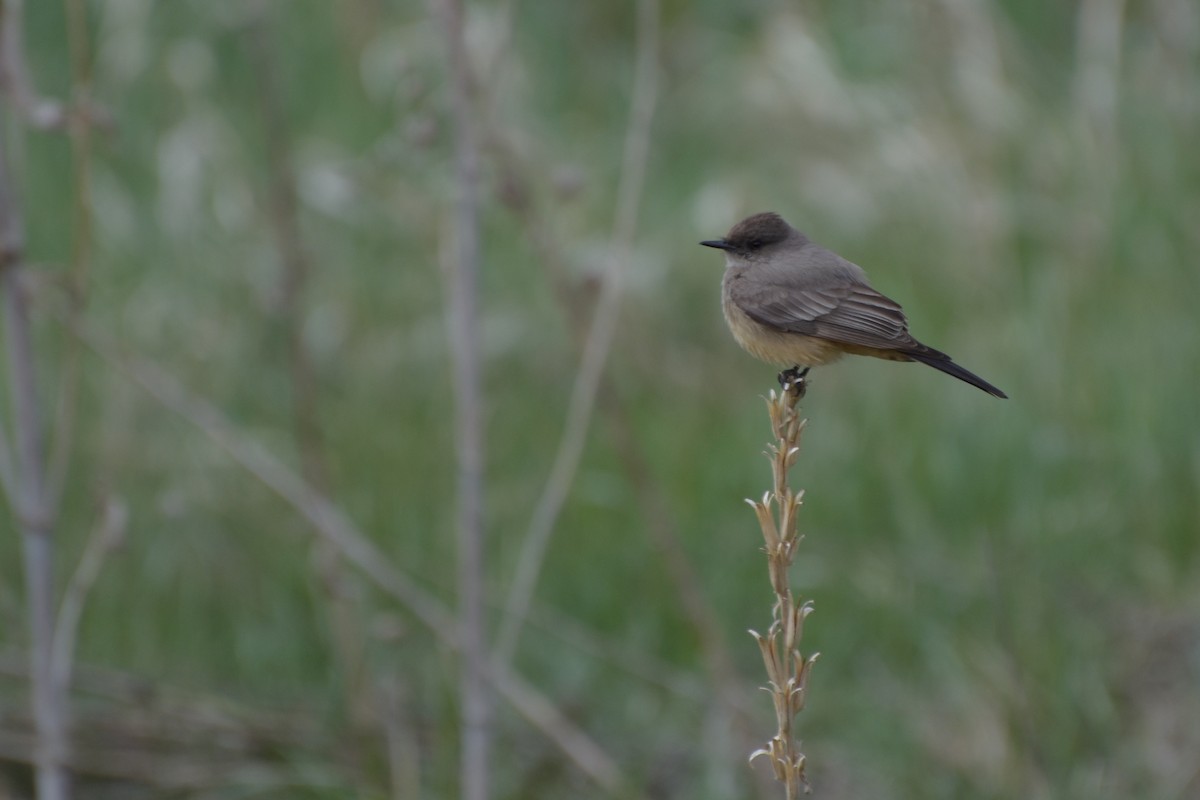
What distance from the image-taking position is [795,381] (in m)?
2.70

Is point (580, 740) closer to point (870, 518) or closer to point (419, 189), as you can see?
point (870, 518)

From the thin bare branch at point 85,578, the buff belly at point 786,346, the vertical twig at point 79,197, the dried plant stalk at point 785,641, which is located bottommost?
the dried plant stalk at point 785,641

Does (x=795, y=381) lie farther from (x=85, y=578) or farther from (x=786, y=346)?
(x=85, y=578)

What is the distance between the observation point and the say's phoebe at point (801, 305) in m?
2.86

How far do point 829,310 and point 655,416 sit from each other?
2.33m

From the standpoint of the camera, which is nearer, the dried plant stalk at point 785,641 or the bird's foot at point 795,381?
the dried plant stalk at point 785,641

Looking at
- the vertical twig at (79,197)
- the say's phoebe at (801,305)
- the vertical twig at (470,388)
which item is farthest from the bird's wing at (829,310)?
the vertical twig at (79,197)

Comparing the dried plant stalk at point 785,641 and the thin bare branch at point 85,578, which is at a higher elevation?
the thin bare branch at point 85,578

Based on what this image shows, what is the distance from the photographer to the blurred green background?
3898 millimetres

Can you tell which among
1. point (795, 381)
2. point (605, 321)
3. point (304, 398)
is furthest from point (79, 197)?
point (795, 381)

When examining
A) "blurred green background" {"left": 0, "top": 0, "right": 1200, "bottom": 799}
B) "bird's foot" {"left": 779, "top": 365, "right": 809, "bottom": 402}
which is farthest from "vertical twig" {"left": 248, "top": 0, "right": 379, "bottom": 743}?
"bird's foot" {"left": 779, "top": 365, "right": 809, "bottom": 402}

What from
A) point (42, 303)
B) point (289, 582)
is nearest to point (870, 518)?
point (289, 582)

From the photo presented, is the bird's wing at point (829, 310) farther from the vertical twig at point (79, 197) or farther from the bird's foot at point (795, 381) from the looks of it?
the vertical twig at point (79, 197)

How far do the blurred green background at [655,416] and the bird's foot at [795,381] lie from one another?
0.44 meters
